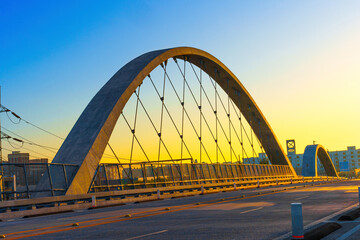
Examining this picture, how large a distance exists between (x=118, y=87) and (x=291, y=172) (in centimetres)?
4761

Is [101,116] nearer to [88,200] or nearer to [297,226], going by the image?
[88,200]

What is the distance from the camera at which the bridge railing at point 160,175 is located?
84.0ft

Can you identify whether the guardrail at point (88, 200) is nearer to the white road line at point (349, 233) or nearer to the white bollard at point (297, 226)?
the white road line at point (349, 233)

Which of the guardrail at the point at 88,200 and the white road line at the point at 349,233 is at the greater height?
the white road line at the point at 349,233

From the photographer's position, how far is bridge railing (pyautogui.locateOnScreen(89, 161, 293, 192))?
25609mm

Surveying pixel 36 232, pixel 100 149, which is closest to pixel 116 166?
pixel 100 149

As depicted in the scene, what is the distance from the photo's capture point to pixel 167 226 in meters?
11.7

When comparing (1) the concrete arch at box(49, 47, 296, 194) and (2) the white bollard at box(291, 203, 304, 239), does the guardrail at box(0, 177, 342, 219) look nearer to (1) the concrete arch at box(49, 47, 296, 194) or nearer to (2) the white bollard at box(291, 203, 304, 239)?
(1) the concrete arch at box(49, 47, 296, 194)

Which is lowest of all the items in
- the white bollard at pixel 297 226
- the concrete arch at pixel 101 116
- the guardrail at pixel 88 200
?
the guardrail at pixel 88 200

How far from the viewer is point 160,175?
30547 mm

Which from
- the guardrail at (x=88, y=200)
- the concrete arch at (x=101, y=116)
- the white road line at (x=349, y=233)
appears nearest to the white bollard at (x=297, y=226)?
the white road line at (x=349, y=233)

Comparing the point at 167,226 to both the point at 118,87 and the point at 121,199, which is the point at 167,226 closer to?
the point at 121,199

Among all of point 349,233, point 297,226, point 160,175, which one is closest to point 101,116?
point 160,175

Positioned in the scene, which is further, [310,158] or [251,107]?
[310,158]
